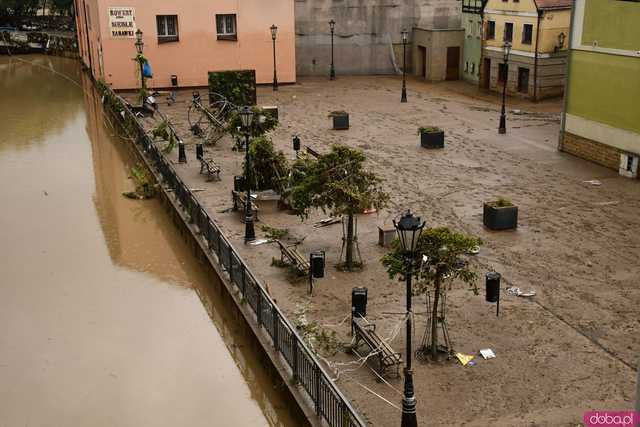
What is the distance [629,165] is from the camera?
24594mm

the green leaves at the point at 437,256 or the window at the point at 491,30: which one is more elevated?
the window at the point at 491,30

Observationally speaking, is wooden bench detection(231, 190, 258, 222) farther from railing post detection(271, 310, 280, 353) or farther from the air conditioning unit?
the air conditioning unit

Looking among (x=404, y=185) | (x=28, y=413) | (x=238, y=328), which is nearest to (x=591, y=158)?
(x=404, y=185)

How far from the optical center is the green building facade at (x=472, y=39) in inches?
1725

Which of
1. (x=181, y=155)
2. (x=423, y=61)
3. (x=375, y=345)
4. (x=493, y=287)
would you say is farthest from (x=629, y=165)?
(x=423, y=61)

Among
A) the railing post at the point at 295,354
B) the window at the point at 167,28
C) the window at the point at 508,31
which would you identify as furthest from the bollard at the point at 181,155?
the window at the point at 508,31

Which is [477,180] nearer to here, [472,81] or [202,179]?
[202,179]

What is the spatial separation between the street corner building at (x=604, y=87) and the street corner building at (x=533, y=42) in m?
8.50

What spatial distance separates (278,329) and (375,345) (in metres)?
1.67

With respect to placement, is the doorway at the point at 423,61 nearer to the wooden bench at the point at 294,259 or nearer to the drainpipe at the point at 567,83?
the drainpipe at the point at 567,83

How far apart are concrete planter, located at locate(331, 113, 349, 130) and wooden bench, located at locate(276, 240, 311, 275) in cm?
1489

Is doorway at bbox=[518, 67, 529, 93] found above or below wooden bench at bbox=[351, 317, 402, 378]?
above

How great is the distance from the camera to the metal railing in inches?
417

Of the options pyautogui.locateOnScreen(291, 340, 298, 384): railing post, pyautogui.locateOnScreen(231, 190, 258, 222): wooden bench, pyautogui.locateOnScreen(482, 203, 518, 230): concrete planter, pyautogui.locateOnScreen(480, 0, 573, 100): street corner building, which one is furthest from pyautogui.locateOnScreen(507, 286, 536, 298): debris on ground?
pyautogui.locateOnScreen(480, 0, 573, 100): street corner building
